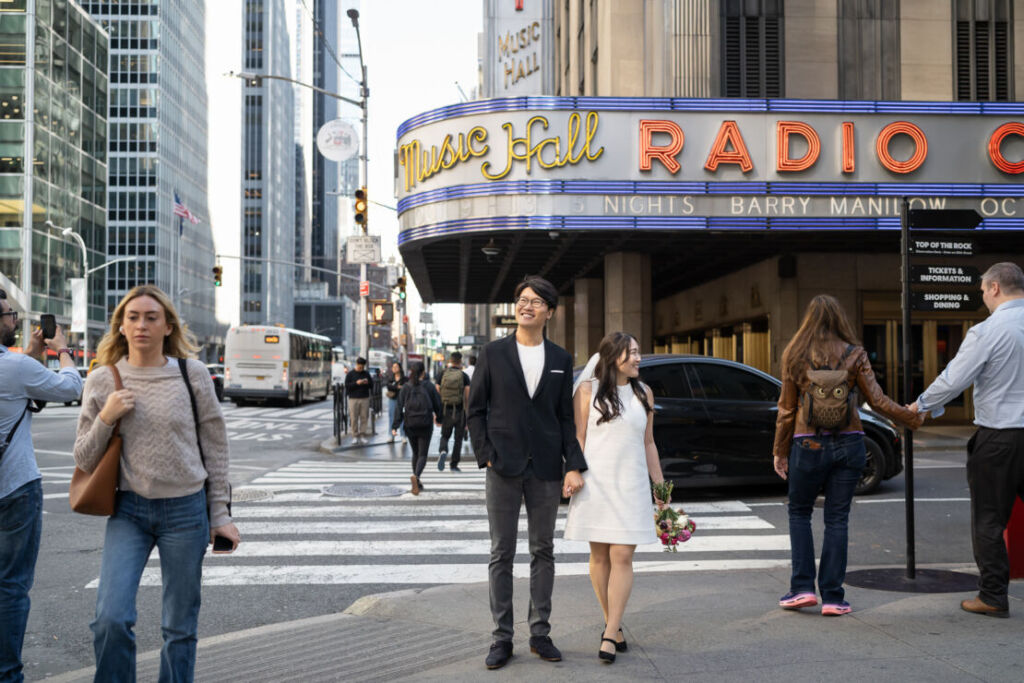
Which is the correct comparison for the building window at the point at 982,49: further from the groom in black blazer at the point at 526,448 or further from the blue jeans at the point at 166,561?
the blue jeans at the point at 166,561

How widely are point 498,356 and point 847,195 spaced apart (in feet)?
52.4

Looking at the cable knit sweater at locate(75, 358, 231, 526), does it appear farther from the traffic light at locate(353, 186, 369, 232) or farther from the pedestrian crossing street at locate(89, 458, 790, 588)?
the traffic light at locate(353, 186, 369, 232)

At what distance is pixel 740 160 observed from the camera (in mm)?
19000

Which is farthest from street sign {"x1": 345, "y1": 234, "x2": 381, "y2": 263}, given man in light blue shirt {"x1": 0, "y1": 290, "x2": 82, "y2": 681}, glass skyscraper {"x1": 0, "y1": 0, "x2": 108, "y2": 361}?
glass skyscraper {"x1": 0, "y1": 0, "x2": 108, "y2": 361}

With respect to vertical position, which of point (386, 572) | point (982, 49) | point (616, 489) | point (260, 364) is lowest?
point (386, 572)

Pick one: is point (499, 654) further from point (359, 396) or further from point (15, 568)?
point (359, 396)

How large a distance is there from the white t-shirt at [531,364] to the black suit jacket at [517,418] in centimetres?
3

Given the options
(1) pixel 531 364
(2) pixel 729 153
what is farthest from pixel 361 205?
(1) pixel 531 364

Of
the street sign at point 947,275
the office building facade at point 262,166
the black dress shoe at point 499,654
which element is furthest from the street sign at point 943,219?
the office building facade at point 262,166

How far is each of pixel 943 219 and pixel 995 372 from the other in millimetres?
1981

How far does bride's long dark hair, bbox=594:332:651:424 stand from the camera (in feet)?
17.0

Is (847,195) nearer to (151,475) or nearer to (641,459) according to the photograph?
(641,459)

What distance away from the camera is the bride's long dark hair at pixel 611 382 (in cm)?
518

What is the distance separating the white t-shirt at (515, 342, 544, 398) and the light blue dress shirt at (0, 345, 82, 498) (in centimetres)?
227
